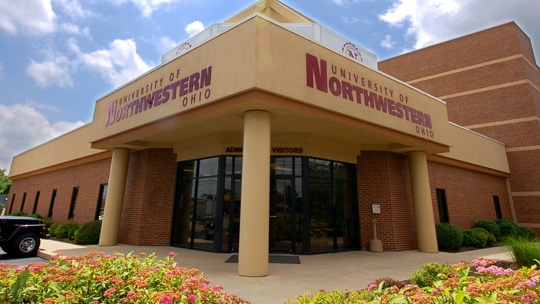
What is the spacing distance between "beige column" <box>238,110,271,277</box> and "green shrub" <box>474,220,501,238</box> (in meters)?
15.5

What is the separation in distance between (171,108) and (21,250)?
7.37 meters

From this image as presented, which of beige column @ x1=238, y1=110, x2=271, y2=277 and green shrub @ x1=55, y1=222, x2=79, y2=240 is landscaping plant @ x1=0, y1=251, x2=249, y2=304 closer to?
beige column @ x1=238, y1=110, x2=271, y2=277

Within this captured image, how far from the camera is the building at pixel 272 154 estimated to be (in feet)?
26.2

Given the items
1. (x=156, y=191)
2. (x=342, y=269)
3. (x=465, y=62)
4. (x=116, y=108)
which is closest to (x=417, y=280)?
(x=342, y=269)

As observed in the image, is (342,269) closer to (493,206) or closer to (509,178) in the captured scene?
(493,206)

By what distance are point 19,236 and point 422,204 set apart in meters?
15.5

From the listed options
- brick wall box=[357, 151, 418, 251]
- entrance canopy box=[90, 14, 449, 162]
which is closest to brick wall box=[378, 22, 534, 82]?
entrance canopy box=[90, 14, 449, 162]

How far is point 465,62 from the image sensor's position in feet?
75.7

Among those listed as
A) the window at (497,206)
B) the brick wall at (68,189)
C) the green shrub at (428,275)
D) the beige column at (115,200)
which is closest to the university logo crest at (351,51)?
the green shrub at (428,275)

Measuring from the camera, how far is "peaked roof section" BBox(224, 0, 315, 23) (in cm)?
1423

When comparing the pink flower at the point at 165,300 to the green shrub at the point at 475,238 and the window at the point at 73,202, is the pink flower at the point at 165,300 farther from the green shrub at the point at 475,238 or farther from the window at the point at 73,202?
the window at the point at 73,202

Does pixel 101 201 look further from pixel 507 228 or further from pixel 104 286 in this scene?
pixel 507 228

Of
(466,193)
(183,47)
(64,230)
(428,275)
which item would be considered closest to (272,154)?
(428,275)

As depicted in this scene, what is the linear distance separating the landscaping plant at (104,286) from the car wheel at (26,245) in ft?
27.7
